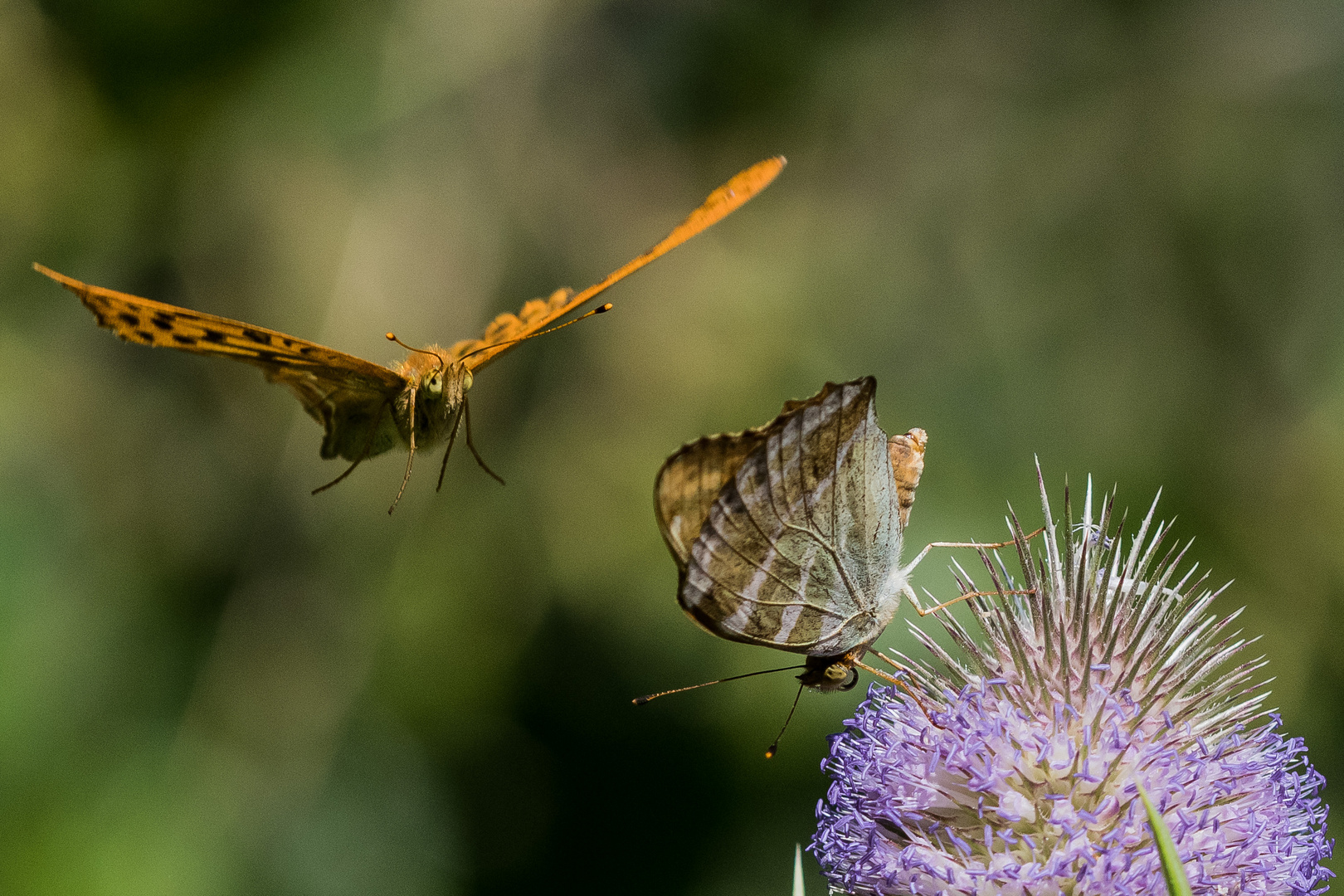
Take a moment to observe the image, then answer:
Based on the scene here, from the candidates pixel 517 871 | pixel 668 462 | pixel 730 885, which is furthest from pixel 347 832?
pixel 668 462

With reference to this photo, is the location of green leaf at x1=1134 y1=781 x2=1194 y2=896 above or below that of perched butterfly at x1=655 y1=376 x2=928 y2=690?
below

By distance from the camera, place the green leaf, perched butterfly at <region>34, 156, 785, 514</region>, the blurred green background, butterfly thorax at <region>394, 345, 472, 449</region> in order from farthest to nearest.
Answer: the blurred green background, butterfly thorax at <region>394, 345, 472, 449</region>, perched butterfly at <region>34, 156, 785, 514</region>, the green leaf

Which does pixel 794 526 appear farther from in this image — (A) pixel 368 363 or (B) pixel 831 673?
(A) pixel 368 363

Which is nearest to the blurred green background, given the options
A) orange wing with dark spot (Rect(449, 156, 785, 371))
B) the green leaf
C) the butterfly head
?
the butterfly head

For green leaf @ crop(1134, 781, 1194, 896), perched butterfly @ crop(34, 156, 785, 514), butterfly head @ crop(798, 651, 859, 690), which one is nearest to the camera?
green leaf @ crop(1134, 781, 1194, 896)

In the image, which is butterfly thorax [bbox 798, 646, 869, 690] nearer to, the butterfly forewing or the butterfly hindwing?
the butterfly forewing

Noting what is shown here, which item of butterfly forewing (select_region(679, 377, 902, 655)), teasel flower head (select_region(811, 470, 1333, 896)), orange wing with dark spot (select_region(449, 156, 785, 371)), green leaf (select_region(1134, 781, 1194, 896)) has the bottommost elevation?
green leaf (select_region(1134, 781, 1194, 896))

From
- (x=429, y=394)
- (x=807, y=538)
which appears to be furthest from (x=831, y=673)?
(x=429, y=394)

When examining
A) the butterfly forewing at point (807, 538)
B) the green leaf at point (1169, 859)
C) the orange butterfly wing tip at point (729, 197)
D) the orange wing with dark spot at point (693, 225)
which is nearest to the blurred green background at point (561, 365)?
the butterfly forewing at point (807, 538)
